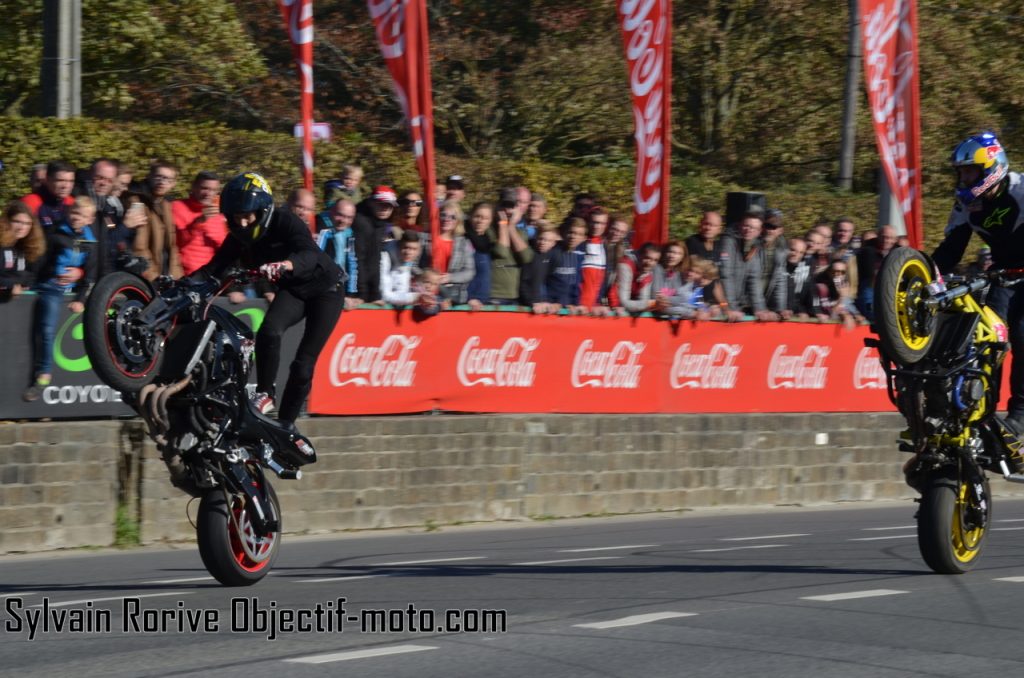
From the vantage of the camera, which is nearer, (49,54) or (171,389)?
(171,389)

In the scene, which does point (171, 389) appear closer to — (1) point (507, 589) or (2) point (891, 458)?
(1) point (507, 589)

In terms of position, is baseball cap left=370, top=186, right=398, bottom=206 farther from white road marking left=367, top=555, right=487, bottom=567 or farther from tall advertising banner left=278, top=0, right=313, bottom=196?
white road marking left=367, top=555, right=487, bottom=567

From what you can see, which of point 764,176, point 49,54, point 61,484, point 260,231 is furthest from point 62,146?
point 764,176

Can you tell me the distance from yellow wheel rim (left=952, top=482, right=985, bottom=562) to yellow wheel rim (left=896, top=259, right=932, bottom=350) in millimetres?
1058

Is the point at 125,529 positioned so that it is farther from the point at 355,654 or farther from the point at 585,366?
the point at 355,654

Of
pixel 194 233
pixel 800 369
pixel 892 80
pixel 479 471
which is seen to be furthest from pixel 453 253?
pixel 892 80

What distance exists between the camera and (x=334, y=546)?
41.3ft

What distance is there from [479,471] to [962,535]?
5359 mm

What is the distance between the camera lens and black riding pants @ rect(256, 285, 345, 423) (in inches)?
389

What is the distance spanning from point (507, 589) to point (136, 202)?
4.86m

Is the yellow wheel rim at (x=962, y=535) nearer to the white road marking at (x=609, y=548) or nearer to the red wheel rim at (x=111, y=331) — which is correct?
the white road marking at (x=609, y=548)

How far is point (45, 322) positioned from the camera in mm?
11758

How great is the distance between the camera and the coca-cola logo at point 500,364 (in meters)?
14.5

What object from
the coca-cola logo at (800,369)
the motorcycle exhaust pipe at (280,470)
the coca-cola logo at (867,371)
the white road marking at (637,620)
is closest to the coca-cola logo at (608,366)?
the coca-cola logo at (800,369)
